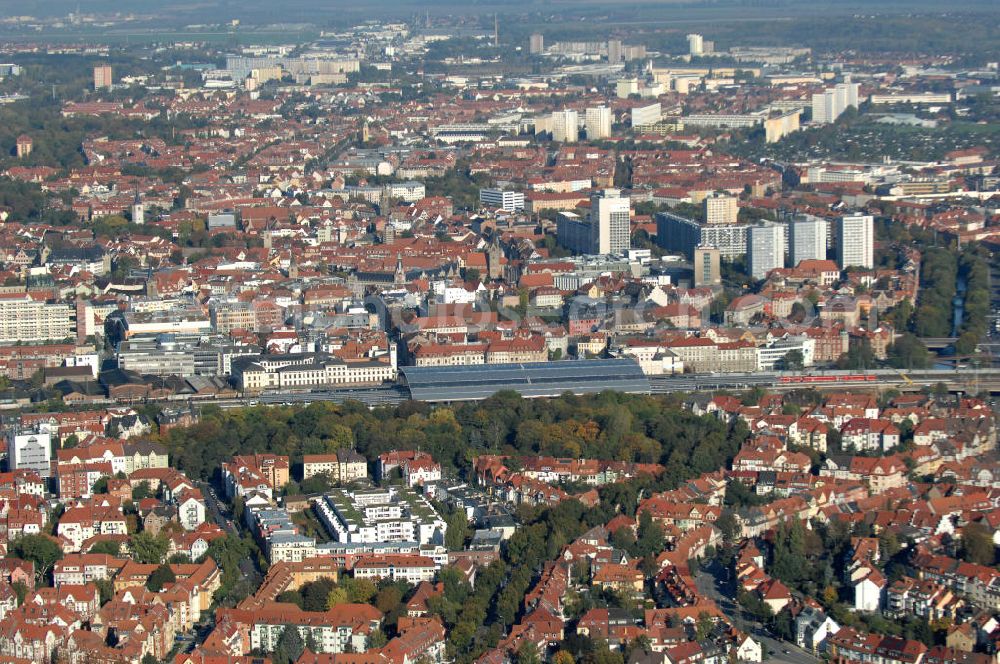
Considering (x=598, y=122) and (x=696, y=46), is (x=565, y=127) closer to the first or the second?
(x=598, y=122)

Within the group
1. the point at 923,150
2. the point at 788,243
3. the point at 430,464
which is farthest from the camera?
the point at 923,150

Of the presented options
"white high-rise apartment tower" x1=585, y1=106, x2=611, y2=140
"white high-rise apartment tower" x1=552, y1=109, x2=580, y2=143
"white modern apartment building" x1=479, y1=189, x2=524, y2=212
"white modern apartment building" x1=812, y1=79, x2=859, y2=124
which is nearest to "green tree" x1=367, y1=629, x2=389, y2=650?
"white modern apartment building" x1=479, y1=189, x2=524, y2=212

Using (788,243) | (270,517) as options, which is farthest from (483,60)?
(270,517)

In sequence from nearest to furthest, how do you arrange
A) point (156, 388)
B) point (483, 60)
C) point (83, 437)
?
point (83, 437) → point (156, 388) → point (483, 60)

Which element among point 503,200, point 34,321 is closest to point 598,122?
point 503,200

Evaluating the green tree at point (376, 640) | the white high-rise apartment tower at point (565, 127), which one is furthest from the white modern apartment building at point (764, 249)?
the white high-rise apartment tower at point (565, 127)

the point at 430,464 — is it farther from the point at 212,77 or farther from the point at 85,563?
the point at 212,77
